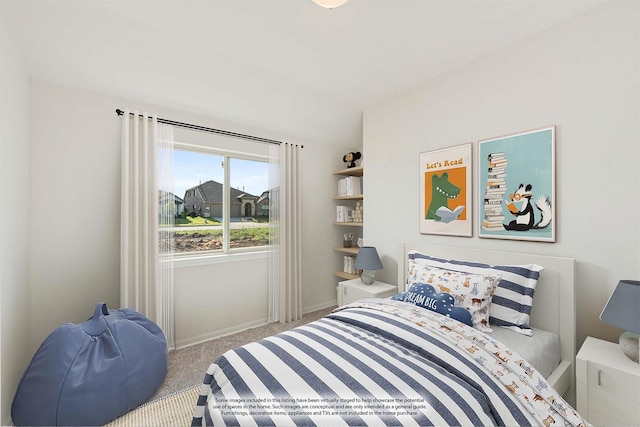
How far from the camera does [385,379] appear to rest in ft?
3.65

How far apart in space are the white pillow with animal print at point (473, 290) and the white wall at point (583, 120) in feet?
1.44

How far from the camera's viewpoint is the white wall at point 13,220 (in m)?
1.50

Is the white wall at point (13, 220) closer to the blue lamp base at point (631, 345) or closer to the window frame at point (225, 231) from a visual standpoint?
the window frame at point (225, 231)

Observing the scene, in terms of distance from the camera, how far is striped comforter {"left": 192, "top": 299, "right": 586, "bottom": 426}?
0.99 m

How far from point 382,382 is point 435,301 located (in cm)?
84

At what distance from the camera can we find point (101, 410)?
65.9 inches

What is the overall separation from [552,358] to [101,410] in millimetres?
→ 2747

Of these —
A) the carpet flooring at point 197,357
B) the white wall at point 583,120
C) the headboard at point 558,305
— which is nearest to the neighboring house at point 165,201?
the carpet flooring at point 197,357

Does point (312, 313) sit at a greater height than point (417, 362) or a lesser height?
lesser

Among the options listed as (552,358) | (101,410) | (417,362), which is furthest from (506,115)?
(101,410)

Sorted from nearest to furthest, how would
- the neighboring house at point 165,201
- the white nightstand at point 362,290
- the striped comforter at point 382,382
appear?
1. the striped comforter at point 382,382
2. the neighboring house at point 165,201
3. the white nightstand at point 362,290

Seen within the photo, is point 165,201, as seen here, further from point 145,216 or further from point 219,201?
point 219,201

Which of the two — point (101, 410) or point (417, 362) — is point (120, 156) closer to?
point (101, 410)

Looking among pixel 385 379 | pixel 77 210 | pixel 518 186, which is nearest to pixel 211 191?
pixel 77 210
